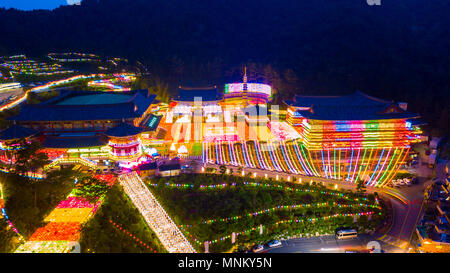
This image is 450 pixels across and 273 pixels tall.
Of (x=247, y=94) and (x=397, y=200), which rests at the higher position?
(x=247, y=94)

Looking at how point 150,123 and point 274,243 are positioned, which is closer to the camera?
point 274,243

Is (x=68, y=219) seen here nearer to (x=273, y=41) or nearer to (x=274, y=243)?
(x=274, y=243)

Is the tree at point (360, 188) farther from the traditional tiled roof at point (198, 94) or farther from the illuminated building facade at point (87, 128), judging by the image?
the traditional tiled roof at point (198, 94)

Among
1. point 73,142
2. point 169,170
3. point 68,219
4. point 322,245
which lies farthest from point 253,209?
point 73,142

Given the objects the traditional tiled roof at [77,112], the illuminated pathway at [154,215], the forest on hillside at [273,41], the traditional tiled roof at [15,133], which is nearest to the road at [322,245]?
the illuminated pathway at [154,215]

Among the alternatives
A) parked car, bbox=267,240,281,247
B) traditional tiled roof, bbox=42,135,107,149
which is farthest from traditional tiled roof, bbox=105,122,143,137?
parked car, bbox=267,240,281,247
